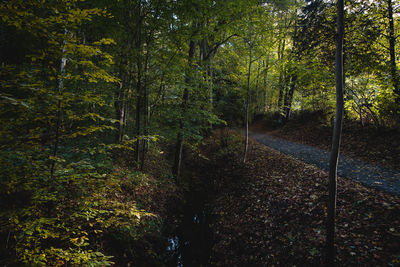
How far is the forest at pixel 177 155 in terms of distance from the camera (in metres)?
Answer: 2.73

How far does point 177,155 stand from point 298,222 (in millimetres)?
6996

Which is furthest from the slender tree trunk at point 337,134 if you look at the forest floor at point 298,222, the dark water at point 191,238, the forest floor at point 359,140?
the forest floor at point 359,140

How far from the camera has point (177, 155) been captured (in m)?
10.7

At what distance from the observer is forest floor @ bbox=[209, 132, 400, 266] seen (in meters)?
4.26

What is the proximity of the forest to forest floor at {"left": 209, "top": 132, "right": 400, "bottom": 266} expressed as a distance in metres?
0.04

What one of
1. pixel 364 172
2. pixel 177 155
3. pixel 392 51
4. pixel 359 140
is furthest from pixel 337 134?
pixel 359 140

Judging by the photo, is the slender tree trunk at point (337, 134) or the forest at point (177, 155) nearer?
the forest at point (177, 155)

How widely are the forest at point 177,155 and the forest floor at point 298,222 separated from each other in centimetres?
4

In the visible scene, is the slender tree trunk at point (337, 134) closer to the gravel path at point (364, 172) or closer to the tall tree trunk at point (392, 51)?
the gravel path at point (364, 172)

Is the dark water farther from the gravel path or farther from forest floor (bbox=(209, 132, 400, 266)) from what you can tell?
the gravel path

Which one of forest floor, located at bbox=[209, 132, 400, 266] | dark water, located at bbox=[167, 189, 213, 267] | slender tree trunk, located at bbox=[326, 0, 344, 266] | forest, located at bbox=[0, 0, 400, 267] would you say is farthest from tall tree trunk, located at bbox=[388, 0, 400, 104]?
dark water, located at bbox=[167, 189, 213, 267]

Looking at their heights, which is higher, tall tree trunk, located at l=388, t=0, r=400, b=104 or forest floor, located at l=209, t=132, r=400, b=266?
tall tree trunk, located at l=388, t=0, r=400, b=104

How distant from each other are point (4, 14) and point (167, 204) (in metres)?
7.85

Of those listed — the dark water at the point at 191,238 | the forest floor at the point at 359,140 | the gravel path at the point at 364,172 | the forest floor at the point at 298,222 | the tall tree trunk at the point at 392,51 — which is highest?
the tall tree trunk at the point at 392,51
